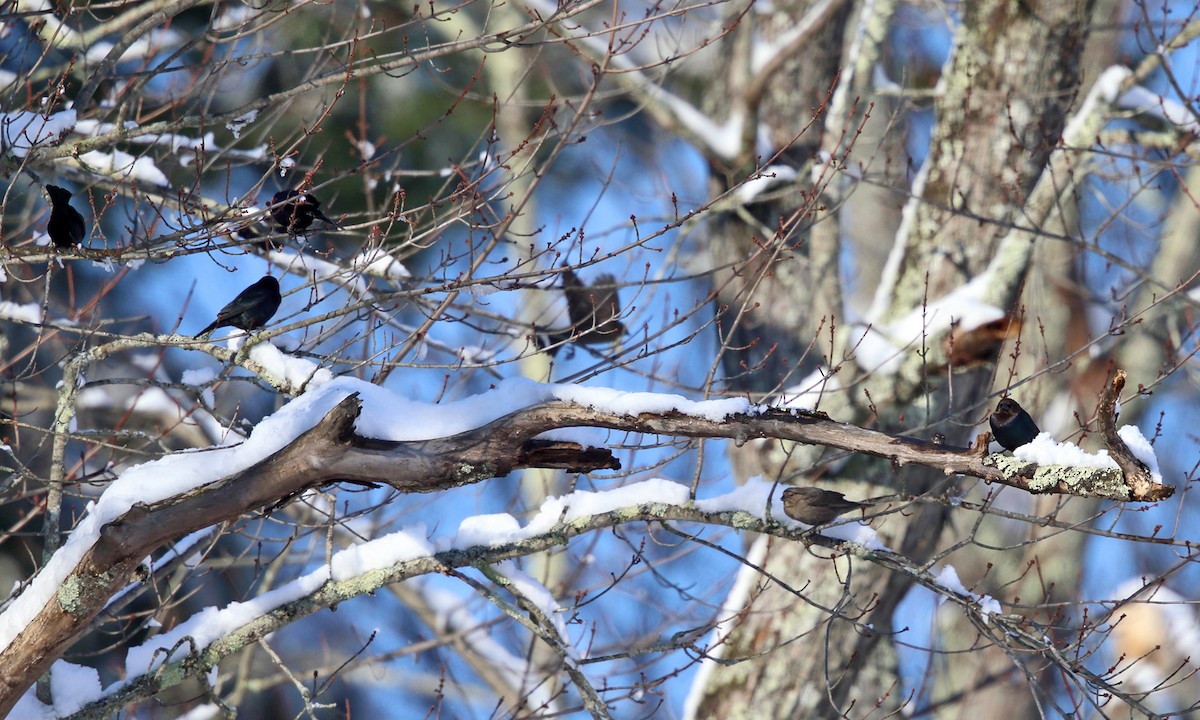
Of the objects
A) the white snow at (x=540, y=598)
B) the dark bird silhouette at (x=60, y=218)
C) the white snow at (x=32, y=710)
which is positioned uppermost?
the dark bird silhouette at (x=60, y=218)

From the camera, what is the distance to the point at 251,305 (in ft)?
11.3

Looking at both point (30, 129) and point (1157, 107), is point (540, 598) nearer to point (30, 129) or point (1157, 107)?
point (30, 129)

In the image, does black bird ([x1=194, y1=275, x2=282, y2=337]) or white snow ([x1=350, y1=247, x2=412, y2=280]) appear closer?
black bird ([x1=194, y1=275, x2=282, y2=337])

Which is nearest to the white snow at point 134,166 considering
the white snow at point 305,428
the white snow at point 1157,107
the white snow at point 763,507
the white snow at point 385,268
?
the white snow at point 385,268

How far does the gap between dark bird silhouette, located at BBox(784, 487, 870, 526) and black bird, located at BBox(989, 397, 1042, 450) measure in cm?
44

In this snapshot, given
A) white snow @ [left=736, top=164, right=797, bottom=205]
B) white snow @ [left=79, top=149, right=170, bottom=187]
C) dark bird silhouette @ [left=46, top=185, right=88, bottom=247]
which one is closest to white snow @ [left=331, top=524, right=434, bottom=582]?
dark bird silhouette @ [left=46, top=185, right=88, bottom=247]

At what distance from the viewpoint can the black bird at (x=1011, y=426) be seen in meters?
2.91

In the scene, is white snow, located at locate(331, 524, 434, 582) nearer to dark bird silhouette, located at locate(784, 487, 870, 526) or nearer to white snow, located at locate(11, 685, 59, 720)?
white snow, located at locate(11, 685, 59, 720)

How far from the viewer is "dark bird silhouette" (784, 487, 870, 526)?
319cm

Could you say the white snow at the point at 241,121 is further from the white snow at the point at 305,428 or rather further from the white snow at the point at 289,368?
the white snow at the point at 305,428

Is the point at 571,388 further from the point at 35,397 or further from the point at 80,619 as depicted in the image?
the point at 35,397

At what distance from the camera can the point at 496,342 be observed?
4793 mm

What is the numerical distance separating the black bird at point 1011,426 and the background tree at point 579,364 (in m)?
0.20

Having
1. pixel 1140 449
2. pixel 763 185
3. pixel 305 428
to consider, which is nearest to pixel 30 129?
pixel 305 428
